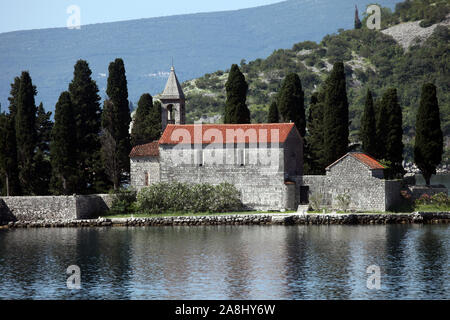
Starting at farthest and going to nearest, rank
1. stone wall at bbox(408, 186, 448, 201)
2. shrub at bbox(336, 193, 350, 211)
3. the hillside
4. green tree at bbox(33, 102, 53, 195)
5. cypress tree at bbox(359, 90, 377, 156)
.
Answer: the hillside → green tree at bbox(33, 102, 53, 195) → cypress tree at bbox(359, 90, 377, 156) → stone wall at bbox(408, 186, 448, 201) → shrub at bbox(336, 193, 350, 211)

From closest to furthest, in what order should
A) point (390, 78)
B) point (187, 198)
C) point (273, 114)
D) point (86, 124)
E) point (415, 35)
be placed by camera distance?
point (187, 198) → point (86, 124) → point (273, 114) → point (390, 78) → point (415, 35)

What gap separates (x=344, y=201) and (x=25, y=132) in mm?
24418

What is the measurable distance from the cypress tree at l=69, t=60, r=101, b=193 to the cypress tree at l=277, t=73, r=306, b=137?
1506 centimetres

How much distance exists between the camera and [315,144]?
221 ft

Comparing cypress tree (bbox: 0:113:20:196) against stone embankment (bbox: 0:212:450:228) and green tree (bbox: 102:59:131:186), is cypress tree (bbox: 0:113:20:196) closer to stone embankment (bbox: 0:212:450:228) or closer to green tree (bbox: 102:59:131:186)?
stone embankment (bbox: 0:212:450:228)

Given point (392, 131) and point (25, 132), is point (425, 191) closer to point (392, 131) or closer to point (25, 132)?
point (392, 131)

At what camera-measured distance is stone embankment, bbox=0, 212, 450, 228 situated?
56750 mm

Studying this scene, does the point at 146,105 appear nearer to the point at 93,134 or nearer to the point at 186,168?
the point at 93,134

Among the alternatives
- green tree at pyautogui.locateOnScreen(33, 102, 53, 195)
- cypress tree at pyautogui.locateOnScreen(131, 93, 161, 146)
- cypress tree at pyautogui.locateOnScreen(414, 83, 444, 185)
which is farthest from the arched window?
cypress tree at pyautogui.locateOnScreen(414, 83, 444, 185)

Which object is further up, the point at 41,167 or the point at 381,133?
the point at 381,133

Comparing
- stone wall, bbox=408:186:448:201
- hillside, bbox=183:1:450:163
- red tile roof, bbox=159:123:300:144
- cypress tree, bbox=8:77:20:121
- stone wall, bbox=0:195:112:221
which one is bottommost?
stone wall, bbox=0:195:112:221

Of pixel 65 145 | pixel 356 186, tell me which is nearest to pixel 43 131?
pixel 65 145
